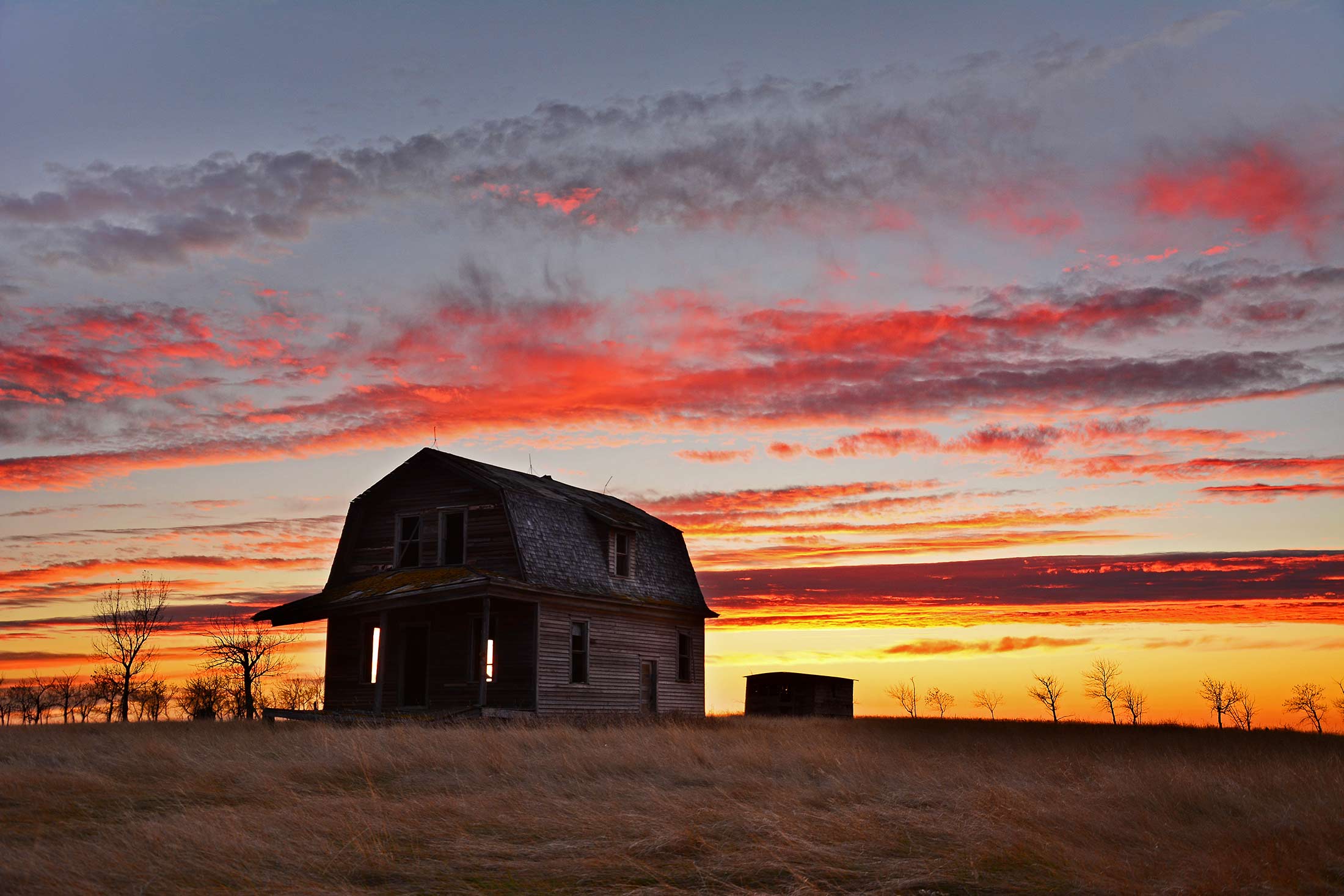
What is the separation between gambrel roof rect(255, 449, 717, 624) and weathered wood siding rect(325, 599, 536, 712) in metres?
1.02

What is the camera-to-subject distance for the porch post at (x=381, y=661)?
25.2 meters

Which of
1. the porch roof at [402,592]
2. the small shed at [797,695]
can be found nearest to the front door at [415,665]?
the porch roof at [402,592]

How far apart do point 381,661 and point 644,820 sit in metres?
16.5

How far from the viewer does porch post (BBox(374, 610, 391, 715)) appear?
25.2 m

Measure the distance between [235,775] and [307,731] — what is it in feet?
23.1

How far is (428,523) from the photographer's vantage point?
92.1 feet

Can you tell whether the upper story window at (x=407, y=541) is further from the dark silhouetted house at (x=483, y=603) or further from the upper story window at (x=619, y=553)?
the upper story window at (x=619, y=553)

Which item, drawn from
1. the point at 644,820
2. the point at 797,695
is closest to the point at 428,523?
the point at 644,820

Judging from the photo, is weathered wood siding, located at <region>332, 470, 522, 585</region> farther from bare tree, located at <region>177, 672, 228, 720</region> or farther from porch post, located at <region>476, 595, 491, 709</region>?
bare tree, located at <region>177, 672, 228, 720</region>

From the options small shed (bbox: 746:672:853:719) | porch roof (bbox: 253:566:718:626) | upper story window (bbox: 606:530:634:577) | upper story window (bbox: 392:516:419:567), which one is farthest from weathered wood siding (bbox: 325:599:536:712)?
small shed (bbox: 746:672:853:719)

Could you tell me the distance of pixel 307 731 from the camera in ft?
69.3

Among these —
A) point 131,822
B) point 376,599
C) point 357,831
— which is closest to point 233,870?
point 357,831

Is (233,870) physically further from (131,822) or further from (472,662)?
(472,662)

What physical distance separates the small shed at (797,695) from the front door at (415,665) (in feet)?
60.3
